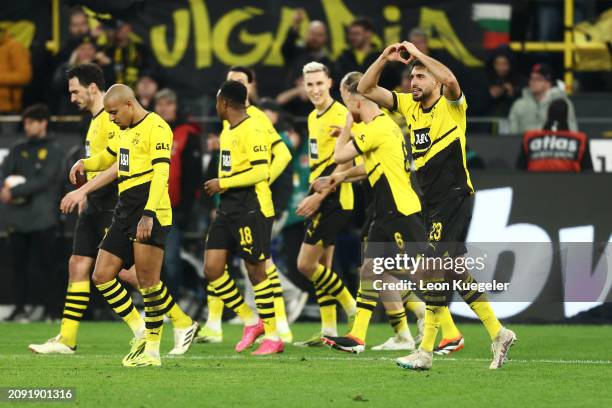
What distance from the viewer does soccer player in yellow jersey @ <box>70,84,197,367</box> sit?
11.2 m

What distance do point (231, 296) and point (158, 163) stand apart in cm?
279

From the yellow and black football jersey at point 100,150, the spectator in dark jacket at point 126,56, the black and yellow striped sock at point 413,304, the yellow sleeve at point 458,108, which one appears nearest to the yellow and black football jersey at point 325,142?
the black and yellow striped sock at point 413,304

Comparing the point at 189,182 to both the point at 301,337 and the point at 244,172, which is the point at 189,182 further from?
the point at 244,172

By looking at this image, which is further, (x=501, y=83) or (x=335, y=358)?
(x=501, y=83)

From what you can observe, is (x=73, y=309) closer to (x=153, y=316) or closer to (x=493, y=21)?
(x=153, y=316)

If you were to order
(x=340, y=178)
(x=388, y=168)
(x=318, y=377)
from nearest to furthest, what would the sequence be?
(x=318, y=377)
(x=388, y=168)
(x=340, y=178)

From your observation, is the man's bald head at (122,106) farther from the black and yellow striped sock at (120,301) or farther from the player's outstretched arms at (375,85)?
the player's outstretched arms at (375,85)

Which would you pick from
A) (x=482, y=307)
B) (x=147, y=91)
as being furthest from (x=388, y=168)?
(x=147, y=91)

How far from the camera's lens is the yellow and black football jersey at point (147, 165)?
11180mm

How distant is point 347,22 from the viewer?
749 inches

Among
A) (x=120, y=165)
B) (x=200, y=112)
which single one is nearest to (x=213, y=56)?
(x=200, y=112)

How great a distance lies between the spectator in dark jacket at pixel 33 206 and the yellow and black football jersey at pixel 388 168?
556 cm

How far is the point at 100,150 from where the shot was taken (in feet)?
42.3

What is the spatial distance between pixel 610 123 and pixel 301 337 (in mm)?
5110
